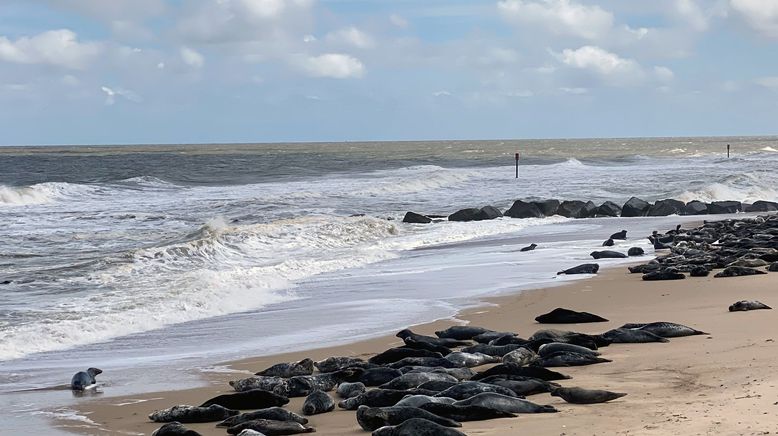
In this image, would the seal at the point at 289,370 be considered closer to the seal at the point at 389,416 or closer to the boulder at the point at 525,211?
the seal at the point at 389,416

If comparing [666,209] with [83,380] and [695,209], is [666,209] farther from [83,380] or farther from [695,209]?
[83,380]

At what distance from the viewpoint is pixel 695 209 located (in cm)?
3131

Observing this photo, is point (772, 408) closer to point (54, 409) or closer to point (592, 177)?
point (54, 409)

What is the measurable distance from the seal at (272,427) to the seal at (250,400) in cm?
64

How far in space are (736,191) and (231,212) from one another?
19353 millimetres

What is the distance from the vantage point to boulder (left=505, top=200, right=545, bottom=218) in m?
30.6

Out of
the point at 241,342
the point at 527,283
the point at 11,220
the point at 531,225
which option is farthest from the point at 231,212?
the point at 241,342

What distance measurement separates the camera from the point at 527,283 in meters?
14.6

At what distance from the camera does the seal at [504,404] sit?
20.4 ft

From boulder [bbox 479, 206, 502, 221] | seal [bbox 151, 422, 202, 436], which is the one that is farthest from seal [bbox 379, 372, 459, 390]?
boulder [bbox 479, 206, 502, 221]

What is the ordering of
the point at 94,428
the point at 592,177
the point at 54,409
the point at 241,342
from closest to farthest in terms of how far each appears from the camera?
the point at 94,428 → the point at 54,409 → the point at 241,342 → the point at 592,177

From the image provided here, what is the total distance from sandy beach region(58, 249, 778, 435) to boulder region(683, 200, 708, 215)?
62.5 ft

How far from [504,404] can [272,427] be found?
4.67 ft

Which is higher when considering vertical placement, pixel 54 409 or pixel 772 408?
pixel 772 408
